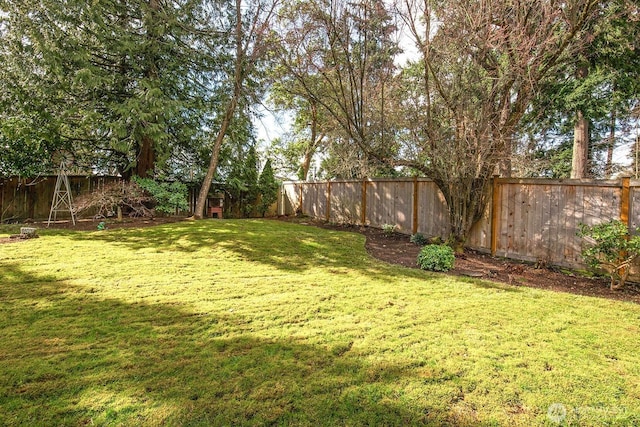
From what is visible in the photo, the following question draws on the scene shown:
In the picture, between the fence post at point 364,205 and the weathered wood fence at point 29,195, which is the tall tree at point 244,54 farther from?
the fence post at point 364,205

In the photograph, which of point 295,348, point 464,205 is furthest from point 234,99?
point 295,348

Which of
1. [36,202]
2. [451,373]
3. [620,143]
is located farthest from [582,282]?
[36,202]

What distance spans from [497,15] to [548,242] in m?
3.85

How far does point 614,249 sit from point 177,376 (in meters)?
5.58

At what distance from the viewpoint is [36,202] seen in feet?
30.4

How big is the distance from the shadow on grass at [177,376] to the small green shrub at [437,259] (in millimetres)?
3169

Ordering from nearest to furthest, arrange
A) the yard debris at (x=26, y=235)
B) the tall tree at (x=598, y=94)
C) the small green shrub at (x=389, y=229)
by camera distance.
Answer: the yard debris at (x=26, y=235)
the tall tree at (x=598, y=94)
the small green shrub at (x=389, y=229)

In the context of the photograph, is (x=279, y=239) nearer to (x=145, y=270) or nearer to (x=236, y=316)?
(x=145, y=270)

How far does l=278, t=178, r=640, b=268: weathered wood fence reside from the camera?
196 inches

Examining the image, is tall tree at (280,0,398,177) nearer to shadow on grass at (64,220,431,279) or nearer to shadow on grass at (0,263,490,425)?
shadow on grass at (64,220,431,279)

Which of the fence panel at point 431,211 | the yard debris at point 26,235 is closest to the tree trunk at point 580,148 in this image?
the fence panel at point 431,211

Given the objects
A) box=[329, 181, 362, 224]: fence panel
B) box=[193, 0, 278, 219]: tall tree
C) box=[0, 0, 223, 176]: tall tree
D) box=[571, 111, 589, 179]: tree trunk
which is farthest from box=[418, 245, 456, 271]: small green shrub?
box=[571, 111, 589, 179]: tree trunk

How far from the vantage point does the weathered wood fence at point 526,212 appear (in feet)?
16.3

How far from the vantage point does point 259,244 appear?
20.4 feet
